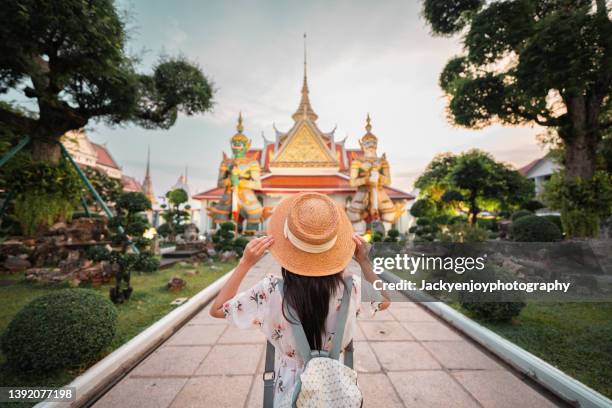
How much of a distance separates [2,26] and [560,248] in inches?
492

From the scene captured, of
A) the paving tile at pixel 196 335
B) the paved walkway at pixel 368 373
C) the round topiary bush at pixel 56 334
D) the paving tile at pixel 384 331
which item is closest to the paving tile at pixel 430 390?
the paved walkway at pixel 368 373

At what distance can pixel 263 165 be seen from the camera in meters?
21.2

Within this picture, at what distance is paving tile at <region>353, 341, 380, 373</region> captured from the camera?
282 cm

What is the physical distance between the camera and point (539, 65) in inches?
240

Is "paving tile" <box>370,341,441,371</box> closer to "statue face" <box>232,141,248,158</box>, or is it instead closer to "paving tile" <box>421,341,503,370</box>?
"paving tile" <box>421,341,503,370</box>

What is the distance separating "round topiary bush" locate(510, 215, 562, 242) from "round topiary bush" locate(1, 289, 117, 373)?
8883mm

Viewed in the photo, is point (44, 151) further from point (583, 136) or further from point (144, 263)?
point (583, 136)

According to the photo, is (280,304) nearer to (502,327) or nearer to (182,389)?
(182,389)

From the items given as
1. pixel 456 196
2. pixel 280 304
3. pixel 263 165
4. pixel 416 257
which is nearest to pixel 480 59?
pixel 416 257

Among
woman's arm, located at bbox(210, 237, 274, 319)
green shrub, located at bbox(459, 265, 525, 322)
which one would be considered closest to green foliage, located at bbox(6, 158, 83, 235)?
woman's arm, located at bbox(210, 237, 274, 319)

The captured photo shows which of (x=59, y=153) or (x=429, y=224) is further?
(x=429, y=224)

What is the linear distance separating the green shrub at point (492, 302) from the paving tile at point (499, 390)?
1.16m

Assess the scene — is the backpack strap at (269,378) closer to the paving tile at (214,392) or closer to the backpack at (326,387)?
the backpack at (326,387)

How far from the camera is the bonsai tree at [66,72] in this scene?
5039mm
